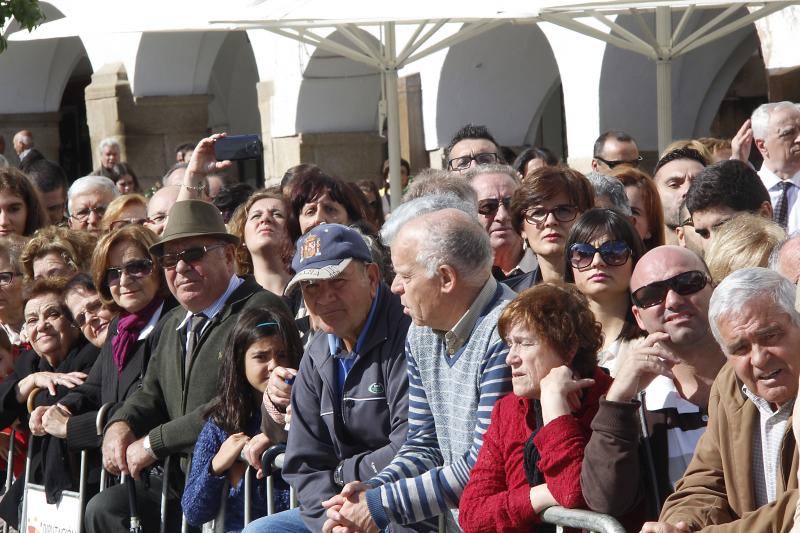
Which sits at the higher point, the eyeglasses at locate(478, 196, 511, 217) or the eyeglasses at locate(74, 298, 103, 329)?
the eyeglasses at locate(478, 196, 511, 217)

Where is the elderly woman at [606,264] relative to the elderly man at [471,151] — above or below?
below

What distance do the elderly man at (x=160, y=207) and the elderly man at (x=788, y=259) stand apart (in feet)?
14.3

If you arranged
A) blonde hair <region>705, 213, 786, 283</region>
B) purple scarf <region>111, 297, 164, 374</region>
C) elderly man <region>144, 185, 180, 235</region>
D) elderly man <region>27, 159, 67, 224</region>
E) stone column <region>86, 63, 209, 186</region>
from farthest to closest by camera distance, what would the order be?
stone column <region>86, 63, 209, 186</region> < elderly man <region>27, 159, 67, 224</region> < elderly man <region>144, 185, 180, 235</region> < purple scarf <region>111, 297, 164, 374</region> < blonde hair <region>705, 213, 786, 283</region>

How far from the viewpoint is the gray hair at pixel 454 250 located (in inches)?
185

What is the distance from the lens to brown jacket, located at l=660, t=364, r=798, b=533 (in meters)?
3.78

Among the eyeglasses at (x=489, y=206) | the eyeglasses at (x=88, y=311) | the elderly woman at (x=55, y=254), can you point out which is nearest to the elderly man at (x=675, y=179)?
the eyeglasses at (x=489, y=206)

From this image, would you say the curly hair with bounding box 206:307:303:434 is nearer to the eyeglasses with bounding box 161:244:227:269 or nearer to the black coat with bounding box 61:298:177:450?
the eyeglasses with bounding box 161:244:227:269

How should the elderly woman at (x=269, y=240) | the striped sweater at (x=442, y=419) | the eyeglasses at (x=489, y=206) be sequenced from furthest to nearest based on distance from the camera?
the elderly woman at (x=269, y=240), the eyeglasses at (x=489, y=206), the striped sweater at (x=442, y=419)

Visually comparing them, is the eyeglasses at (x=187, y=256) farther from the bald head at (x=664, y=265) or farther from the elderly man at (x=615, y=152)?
the elderly man at (x=615, y=152)

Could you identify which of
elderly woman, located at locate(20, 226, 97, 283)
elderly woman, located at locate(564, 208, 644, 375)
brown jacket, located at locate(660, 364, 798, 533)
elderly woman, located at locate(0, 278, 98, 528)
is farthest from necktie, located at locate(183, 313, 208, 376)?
brown jacket, located at locate(660, 364, 798, 533)

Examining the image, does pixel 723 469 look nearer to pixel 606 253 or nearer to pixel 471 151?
pixel 606 253

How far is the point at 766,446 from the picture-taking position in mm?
3768

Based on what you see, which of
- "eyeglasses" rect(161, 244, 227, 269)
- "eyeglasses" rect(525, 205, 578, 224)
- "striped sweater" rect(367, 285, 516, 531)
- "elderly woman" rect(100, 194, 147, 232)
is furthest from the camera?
"elderly woman" rect(100, 194, 147, 232)

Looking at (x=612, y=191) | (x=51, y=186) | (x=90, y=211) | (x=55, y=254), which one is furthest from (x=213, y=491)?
(x=51, y=186)
